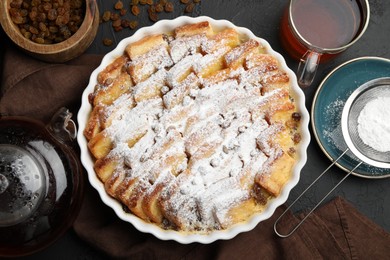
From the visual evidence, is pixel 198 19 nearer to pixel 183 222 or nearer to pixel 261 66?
pixel 261 66

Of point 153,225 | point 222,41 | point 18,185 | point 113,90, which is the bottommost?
point 153,225

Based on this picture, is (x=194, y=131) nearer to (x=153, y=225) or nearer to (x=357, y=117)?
(x=153, y=225)

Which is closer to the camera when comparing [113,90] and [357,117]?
[113,90]

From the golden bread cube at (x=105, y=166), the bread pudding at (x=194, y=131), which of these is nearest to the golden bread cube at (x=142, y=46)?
the bread pudding at (x=194, y=131)

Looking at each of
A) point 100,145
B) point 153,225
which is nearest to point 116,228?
point 153,225

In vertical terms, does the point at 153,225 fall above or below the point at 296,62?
below

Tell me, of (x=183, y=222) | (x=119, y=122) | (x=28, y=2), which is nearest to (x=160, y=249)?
(x=183, y=222)

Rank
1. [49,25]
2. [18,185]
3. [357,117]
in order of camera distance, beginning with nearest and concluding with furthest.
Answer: [18,185]
[49,25]
[357,117]
